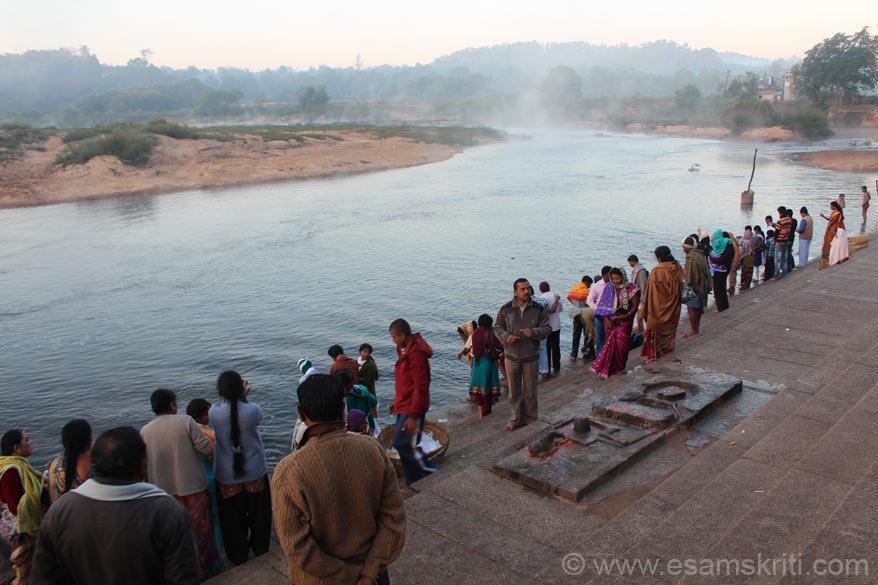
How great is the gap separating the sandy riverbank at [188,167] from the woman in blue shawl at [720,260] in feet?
115

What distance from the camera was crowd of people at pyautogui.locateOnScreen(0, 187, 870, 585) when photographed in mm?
2562

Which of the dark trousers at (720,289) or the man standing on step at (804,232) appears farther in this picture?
the man standing on step at (804,232)

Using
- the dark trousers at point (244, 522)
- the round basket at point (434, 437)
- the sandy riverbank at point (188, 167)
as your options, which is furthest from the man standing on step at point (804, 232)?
the sandy riverbank at point (188, 167)

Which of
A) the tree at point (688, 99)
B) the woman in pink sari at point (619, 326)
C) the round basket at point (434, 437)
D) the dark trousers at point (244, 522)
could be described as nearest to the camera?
the dark trousers at point (244, 522)

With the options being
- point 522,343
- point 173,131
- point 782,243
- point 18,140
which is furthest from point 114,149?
point 522,343

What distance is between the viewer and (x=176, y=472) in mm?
4430

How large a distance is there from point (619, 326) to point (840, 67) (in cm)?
9301

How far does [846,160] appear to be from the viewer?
1857 inches

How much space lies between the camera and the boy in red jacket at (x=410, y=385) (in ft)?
18.3

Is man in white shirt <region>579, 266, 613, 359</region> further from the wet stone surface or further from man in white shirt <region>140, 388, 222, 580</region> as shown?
man in white shirt <region>140, 388, 222, 580</region>

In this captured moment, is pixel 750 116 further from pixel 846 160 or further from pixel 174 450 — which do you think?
pixel 174 450

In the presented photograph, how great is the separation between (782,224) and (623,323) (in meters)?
7.25

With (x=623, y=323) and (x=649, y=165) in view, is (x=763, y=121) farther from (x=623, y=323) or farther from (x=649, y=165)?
(x=623, y=323)

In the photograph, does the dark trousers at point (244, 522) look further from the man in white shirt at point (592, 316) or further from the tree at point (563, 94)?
the tree at point (563, 94)
